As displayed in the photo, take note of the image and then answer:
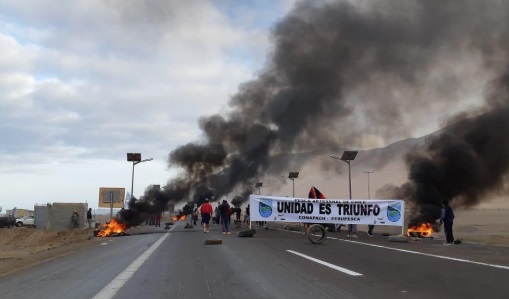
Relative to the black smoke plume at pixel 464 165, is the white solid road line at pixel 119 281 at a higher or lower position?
lower

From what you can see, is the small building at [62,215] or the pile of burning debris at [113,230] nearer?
the pile of burning debris at [113,230]

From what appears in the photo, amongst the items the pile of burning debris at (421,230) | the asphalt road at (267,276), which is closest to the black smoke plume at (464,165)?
the pile of burning debris at (421,230)

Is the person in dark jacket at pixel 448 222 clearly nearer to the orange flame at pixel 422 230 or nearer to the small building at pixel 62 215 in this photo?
the orange flame at pixel 422 230

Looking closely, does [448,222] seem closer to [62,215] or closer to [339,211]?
[339,211]

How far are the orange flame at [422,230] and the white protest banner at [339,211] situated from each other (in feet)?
11.9

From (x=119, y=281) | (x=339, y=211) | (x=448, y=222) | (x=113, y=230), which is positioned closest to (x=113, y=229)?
(x=113, y=230)

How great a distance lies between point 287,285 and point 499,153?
38505 mm

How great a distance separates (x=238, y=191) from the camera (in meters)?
79.7

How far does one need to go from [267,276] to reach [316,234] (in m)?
9.55

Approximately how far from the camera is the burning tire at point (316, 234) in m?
18.5

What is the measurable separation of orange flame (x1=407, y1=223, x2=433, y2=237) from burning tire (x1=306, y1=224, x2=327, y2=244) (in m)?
9.07

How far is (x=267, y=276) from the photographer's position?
956 cm

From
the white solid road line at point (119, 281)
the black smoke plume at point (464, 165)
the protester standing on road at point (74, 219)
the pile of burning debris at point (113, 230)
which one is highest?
the black smoke plume at point (464, 165)

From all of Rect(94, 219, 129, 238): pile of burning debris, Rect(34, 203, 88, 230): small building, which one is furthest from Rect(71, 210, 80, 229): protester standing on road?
Rect(94, 219, 129, 238): pile of burning debris
